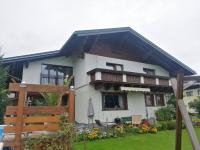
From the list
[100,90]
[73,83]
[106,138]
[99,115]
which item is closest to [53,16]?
[73,83]

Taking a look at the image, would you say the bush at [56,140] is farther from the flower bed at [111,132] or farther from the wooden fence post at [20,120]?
the flower bed at [111,132]

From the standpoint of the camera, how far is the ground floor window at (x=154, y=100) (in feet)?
67.7

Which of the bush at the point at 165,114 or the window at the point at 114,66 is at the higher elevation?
the window at the point at 114,66

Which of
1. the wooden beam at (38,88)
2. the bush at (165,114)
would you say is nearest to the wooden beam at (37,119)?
the wooden beam at (38,88)

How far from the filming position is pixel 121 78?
17.1 m

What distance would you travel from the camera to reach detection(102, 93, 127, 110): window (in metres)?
17.4

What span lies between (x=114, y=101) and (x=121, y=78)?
7.85 feet

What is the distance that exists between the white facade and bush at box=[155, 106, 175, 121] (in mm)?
715

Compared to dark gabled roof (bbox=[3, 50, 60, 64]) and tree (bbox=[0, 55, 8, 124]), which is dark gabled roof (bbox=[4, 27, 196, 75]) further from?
tree (bbox=[0, 55, 8, 124])

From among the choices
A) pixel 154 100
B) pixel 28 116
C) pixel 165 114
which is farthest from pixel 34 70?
pixel 165 114

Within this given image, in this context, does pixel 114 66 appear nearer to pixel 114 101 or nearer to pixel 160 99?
pixel 114 101

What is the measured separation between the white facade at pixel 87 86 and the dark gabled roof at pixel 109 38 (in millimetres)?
816

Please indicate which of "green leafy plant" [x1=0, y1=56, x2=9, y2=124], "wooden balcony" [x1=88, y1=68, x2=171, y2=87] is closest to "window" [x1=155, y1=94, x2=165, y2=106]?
"wooden balcony" [x1=88, y1=68, x2=171, y2=87]

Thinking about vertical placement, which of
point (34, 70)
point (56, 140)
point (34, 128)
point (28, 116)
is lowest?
point (56, 140)
